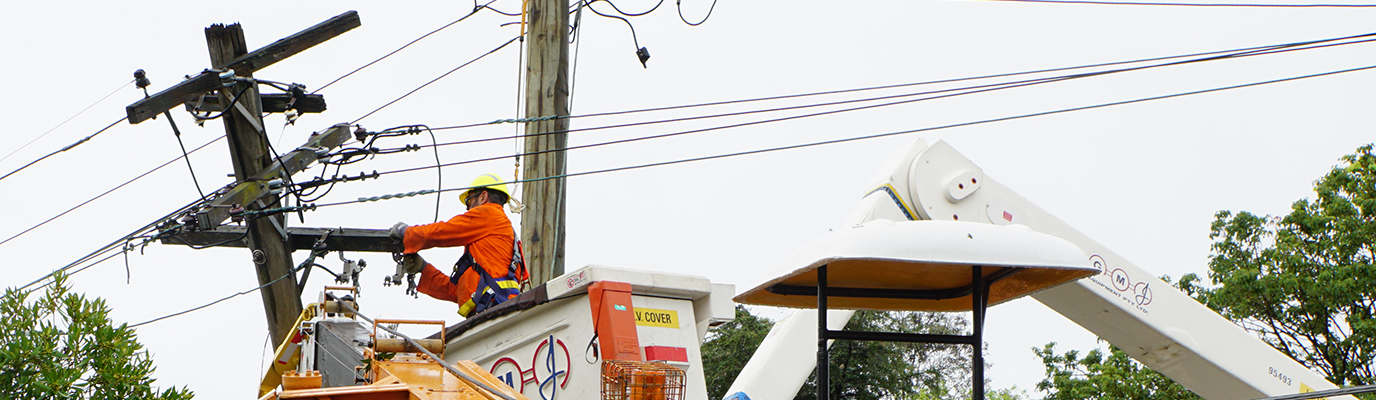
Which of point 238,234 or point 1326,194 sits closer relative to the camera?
point 238,234

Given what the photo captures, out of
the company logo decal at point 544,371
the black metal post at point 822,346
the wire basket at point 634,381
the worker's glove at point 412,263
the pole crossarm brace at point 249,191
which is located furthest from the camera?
the pole crossarm brace at point 249,191

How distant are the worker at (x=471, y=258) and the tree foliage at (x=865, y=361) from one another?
1997 cm

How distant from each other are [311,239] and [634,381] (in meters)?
4.50

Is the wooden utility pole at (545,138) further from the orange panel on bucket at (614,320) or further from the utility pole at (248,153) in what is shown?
the orange panel on bucket at (614,320)

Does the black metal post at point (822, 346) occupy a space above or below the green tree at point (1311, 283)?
below

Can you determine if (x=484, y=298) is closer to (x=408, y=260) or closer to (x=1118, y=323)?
(x=408, y=260)

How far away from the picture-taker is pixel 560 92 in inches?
376

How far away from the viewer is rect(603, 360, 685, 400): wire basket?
5059 millimetres

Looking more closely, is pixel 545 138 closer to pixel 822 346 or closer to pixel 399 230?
pixel 399 230

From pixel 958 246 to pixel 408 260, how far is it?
164 inches

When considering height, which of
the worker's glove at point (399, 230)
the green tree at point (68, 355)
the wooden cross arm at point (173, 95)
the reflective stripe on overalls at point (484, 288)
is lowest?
the green tree at point (68, 355)

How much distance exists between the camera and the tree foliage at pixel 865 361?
28984 mm

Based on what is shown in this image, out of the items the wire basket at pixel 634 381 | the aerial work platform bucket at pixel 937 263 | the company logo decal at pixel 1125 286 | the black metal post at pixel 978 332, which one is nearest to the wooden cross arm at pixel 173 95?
the wire basket at pixel 634 381

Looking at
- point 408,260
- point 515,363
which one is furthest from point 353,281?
point 515,363
